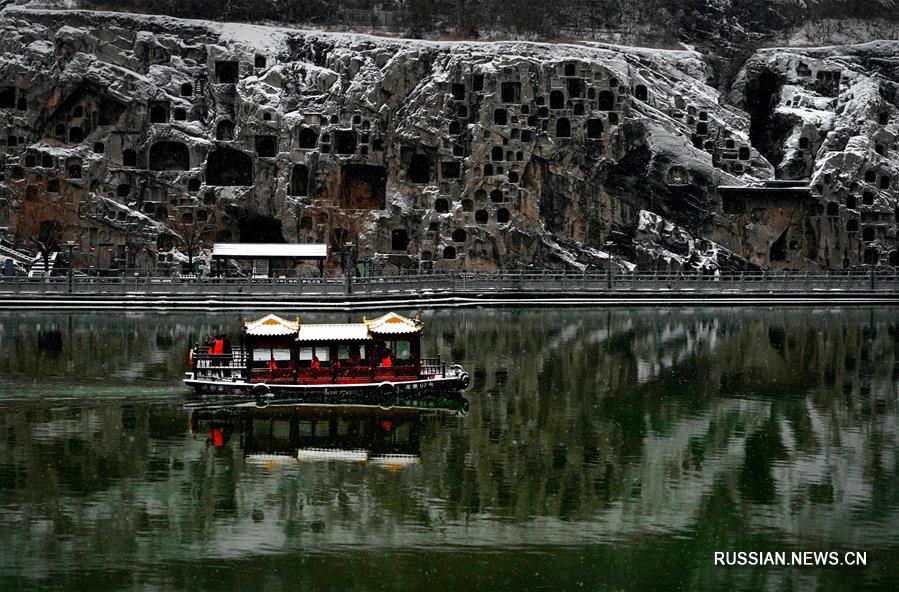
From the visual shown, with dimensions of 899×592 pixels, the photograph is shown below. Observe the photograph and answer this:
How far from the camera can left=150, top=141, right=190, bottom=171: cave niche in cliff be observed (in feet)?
299

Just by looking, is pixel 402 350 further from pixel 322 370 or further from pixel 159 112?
pixel 159 112

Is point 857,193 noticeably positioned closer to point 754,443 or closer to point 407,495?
point 754,443

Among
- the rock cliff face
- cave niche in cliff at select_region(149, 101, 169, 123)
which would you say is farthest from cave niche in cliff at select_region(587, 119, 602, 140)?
cave niche in cliff at select_region(149, 101, 169, 123)

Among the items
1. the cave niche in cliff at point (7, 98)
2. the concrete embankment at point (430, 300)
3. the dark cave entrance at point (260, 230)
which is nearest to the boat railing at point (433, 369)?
the concrete embankment at point (430, 300)

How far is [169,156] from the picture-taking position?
9144 centimetres

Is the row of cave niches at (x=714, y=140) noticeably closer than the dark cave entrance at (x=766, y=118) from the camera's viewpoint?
Yes

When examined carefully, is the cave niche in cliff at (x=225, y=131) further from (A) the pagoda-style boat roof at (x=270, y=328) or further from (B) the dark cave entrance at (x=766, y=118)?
(A) the pagoda-style boat roof at (x=270, y=328)

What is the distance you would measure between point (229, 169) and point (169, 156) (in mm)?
4231

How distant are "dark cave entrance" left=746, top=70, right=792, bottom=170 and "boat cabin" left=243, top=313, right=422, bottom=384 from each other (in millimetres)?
60331

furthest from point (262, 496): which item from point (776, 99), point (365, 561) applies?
point (776, 99)

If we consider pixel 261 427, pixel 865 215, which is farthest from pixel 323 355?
pixel 865 215

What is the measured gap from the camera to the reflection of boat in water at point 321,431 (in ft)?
112

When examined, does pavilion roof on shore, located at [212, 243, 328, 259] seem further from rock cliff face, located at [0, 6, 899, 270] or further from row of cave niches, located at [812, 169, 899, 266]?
row of cave niches, located at [812, 169, 899, 266]

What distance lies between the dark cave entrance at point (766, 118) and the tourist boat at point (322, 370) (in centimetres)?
6015
